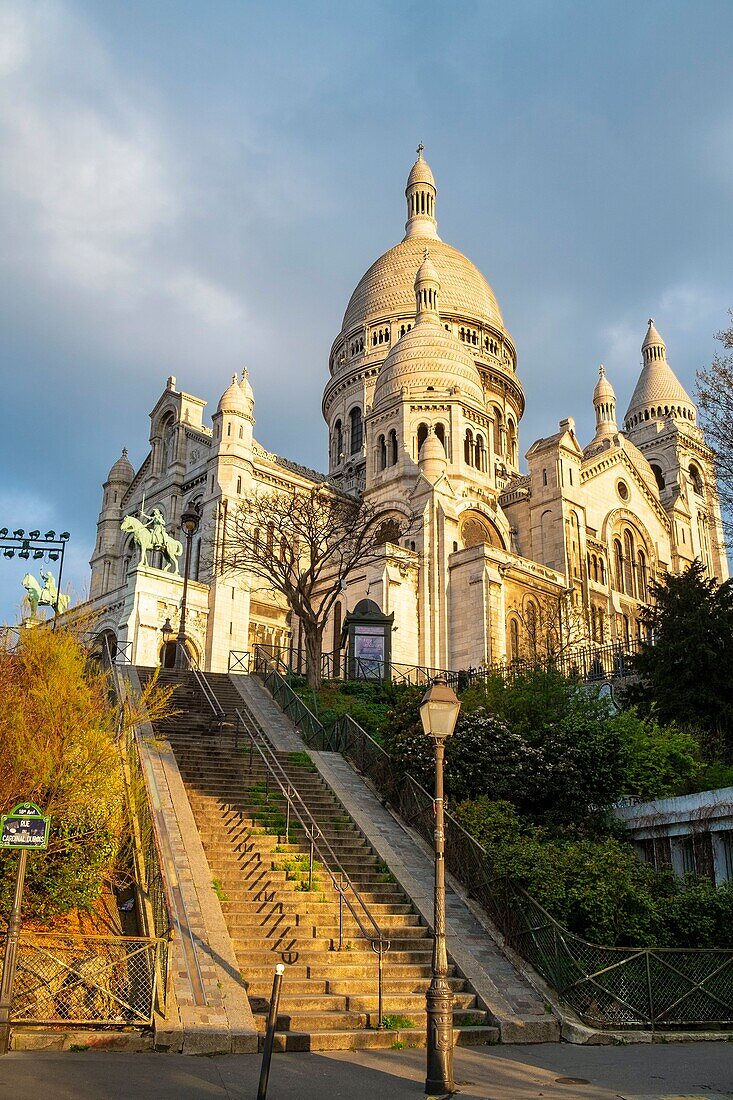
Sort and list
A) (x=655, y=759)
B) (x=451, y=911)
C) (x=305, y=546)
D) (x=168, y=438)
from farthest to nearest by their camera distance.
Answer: (x=168, y=438) < (x=305, y=546) < (x=655, y=759) < (x=451, y=911)

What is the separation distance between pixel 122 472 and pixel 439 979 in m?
52.6

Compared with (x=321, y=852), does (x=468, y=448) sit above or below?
above

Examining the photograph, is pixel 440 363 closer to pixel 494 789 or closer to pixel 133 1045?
pixel 494 789

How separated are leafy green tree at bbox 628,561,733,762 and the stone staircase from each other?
29.2ft

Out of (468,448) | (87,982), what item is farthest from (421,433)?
(87,982)

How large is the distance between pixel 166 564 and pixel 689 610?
23.5 m

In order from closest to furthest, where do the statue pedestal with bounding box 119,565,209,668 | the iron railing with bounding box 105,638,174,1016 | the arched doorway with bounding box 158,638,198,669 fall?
the iron railing with bounding box 105,638,174,1016 → the statue pedestal with bounding box 119,565,209,668 → the arched doorway with bounding box 158,638,198,669

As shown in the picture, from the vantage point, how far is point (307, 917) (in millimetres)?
14297

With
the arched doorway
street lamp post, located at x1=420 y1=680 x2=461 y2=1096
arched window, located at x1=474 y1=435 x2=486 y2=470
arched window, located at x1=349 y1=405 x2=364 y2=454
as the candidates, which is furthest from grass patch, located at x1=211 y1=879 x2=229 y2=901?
arched window, located at x1=349 y1=405 x2=364 y2=454

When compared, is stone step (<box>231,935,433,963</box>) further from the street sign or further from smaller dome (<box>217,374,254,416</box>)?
smaller dome (<box>217,374,254,416</box>)

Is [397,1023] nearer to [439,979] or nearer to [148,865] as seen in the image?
[439,979]

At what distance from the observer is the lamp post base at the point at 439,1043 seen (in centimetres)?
938

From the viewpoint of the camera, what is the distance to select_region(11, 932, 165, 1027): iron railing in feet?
35.6

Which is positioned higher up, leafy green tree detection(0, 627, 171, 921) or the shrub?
leafy green tree detection(0, 627, 171, 921)
